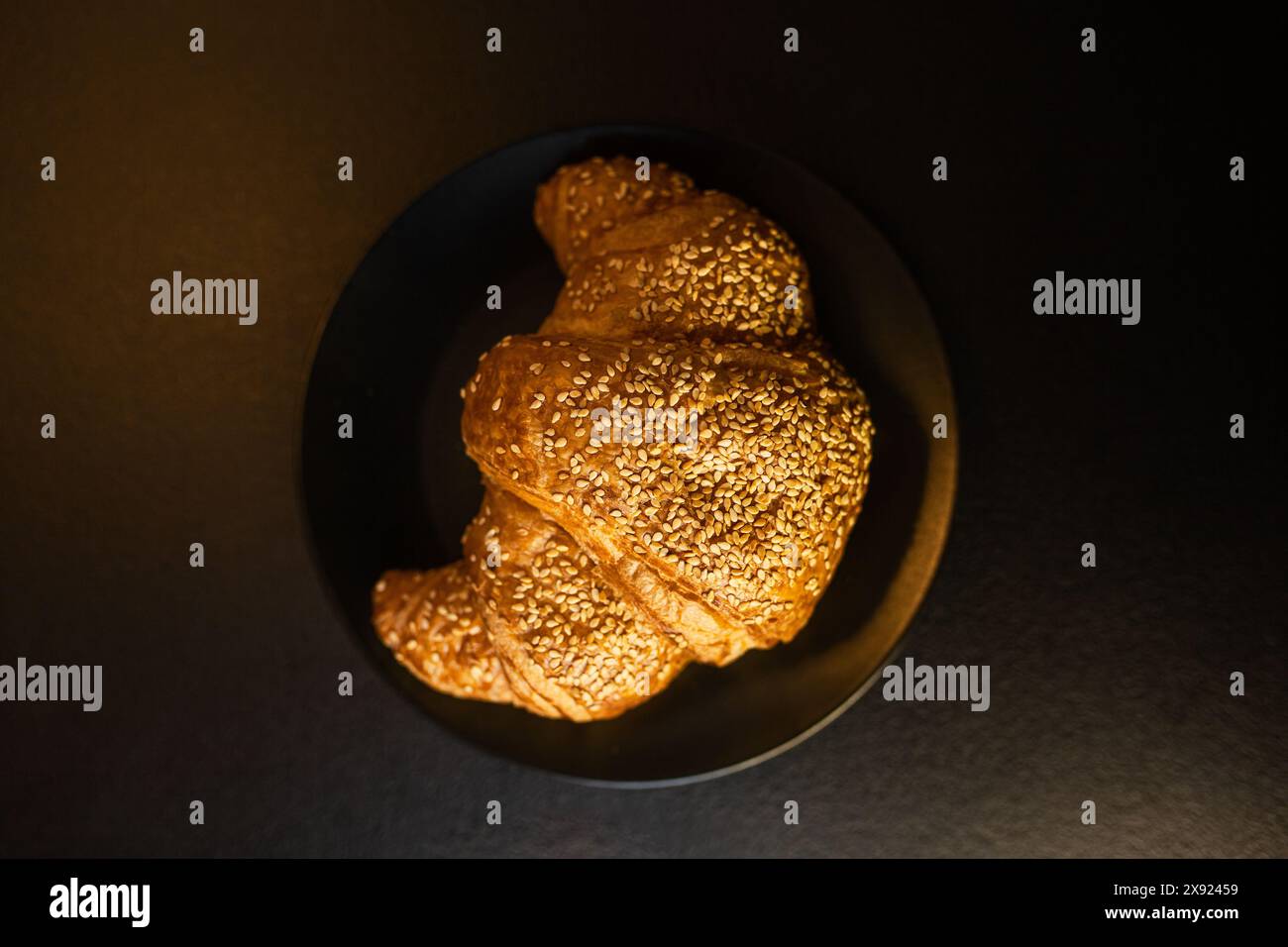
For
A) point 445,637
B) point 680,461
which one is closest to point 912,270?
point 680,461

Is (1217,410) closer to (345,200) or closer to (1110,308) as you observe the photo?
(1110,308)

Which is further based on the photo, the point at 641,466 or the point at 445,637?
the point at 445,637

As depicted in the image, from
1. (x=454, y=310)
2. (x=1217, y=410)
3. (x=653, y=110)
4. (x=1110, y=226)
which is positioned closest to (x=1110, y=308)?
(x=1110, y=226)

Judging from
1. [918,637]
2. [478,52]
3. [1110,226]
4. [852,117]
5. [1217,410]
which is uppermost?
[478,52]

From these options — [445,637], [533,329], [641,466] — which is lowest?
[445,637]

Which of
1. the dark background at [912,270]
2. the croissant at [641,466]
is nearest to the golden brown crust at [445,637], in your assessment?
the croissant at [641,466]

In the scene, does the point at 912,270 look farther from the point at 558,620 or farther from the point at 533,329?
the point at 558,620
